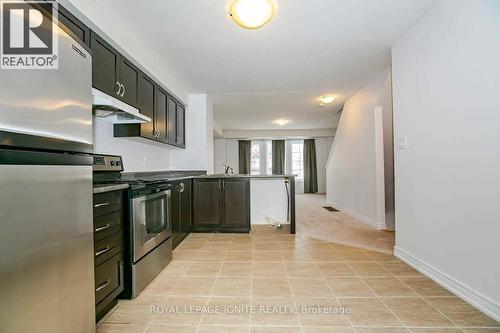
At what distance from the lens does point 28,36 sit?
98 cm

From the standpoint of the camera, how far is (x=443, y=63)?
2.09m

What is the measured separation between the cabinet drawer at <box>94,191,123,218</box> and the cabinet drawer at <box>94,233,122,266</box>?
0.19m

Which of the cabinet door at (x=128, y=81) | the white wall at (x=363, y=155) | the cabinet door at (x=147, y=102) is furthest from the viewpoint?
the white wall at (x=363, y=155)

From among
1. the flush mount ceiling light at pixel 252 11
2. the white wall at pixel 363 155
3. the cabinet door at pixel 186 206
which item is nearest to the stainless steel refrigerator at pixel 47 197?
the flush mount ceiling light at pixel 252 11

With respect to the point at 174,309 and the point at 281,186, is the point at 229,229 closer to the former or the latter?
the point at 281,186

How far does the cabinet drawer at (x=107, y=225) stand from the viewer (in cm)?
159

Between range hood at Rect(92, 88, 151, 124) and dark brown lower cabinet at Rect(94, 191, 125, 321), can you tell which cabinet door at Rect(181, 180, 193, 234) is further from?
dark brown lower cabinet at Rect(94, 191, 125, 321)

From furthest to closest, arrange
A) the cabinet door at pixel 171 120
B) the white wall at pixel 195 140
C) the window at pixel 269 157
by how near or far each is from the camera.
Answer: the window at pixel 269 157 < the white wall at pixel 195 140 < the cabinet door at pixel 171 120

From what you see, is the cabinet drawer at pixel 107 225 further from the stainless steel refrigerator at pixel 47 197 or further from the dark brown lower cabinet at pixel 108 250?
the stainless steel refrigerator at pixel 47 197

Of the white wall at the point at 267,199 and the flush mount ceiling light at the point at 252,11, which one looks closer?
the flush mount ceiling light at the point at 252,11

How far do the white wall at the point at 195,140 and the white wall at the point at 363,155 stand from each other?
2.90 metres

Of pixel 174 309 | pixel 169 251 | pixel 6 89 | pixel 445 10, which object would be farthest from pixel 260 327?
pixel 445 10

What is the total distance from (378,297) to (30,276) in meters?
2.17

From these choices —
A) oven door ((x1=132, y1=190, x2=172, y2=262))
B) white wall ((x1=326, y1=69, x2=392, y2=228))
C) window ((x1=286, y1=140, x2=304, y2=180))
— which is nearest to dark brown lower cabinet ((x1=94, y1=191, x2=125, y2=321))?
oven door ((x1=132, y1=190, x2=172, y2=262))
